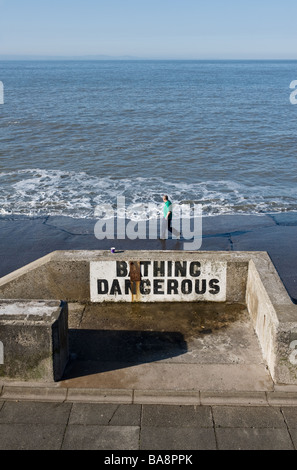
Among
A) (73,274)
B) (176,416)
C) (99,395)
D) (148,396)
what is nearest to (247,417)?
(176,416)

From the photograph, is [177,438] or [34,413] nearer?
[177,438]

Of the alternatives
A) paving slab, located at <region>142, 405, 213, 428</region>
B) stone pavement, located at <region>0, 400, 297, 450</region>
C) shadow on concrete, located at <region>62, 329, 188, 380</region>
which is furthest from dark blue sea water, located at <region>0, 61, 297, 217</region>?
paving slab, located at <region>142, 405, 213, 428</region>

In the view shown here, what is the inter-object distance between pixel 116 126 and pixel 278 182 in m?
20.1

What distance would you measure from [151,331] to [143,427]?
7.68 ft

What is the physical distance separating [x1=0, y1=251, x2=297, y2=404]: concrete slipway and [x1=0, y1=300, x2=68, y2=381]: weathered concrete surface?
0.05 feet

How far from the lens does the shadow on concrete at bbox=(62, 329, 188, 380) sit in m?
7.18

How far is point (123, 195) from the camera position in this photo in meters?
23.7

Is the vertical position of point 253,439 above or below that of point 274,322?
below

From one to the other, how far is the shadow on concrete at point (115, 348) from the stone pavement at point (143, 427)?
82 centimetres

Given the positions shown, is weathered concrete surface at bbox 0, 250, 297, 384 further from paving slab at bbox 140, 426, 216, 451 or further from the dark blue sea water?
the dark blue sea water

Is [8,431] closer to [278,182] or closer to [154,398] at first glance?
[154,398]

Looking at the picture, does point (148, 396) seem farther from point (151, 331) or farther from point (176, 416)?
point (151, 331)
